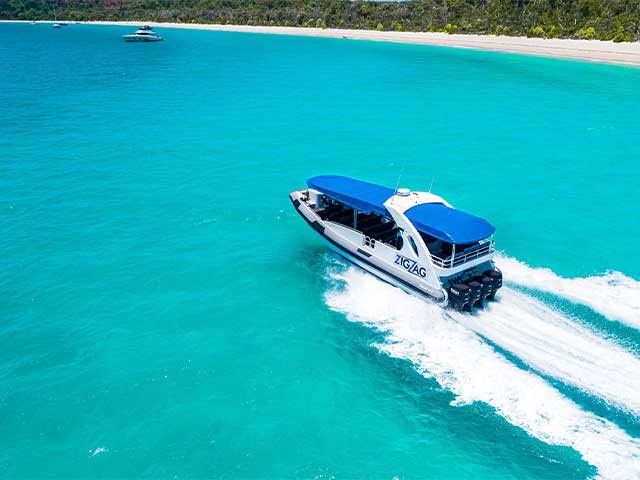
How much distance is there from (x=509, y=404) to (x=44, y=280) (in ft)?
66.3

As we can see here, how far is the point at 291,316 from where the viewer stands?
870 inches

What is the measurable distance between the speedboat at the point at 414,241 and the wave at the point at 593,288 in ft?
8.94

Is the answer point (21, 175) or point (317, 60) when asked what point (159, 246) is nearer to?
point (21, 175)

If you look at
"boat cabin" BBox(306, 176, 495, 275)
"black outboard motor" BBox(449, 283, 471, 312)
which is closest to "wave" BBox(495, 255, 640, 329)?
"boat cabin" BBox(306, 176, 495, 275)

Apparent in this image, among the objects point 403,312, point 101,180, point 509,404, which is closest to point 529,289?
point 403,312

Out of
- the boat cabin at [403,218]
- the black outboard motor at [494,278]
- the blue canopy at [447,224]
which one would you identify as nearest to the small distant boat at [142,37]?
the boat cabin at [403,218]

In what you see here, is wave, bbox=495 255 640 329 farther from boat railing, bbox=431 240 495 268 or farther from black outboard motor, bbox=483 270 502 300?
boat railing, bbox=431 240 495 268

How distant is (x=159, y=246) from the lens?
27500 mm

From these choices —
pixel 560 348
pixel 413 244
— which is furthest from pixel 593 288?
pixel 413 244

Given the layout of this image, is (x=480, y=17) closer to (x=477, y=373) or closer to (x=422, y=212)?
(x=422, y=212)

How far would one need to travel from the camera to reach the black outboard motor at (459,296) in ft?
66.5

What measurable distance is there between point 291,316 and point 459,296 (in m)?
6.81

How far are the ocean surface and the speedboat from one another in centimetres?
90

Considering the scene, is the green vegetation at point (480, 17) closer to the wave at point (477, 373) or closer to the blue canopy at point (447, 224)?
the blue canopy at point (447, 224)
